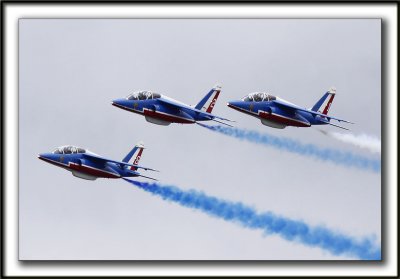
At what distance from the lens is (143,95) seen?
6875 centimetres

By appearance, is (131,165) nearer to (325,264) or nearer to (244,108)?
(244,108)

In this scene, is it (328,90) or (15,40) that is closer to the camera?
(15,40)

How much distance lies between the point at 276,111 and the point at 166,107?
6.00 m

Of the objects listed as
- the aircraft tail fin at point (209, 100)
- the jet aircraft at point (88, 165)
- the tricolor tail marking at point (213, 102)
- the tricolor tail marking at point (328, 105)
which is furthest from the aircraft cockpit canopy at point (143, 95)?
the tricolor tail marking at point (328, 105)

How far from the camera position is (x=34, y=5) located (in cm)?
5128

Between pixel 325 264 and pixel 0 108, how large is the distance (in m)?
15.0

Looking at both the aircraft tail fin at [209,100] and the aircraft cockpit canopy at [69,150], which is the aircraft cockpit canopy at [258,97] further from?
the aircraft cockpit canopy at [69,150]

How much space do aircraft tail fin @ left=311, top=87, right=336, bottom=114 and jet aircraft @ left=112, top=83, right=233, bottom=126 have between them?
215 inches

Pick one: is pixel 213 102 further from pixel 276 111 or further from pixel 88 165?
pixel 88 165

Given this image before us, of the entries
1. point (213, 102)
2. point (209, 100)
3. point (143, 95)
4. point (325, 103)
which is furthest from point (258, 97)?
point (143, 95)

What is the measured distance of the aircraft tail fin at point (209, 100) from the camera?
67.9 metres

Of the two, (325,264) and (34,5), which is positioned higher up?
(34,5)

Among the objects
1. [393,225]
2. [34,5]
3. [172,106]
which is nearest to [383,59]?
[393,225]

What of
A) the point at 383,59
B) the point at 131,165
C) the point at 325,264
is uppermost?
the point at 383,59
